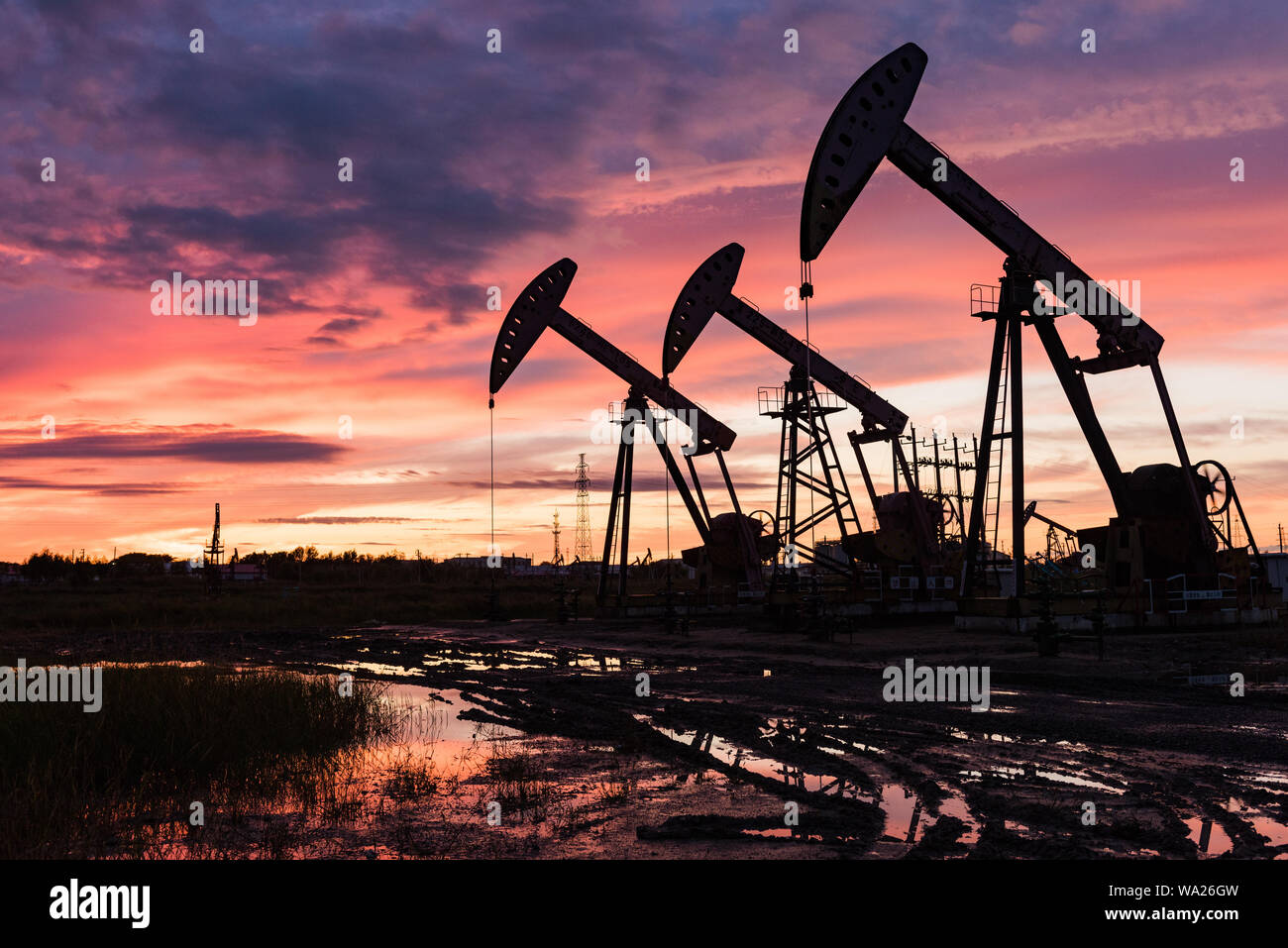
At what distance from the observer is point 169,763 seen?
8555 millimetres

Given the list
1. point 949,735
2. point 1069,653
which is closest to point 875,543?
point 1069,653

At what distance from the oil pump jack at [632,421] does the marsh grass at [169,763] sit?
2023cm

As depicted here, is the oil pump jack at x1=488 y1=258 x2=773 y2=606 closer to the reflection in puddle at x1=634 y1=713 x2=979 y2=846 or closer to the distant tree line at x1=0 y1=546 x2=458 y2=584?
the reflection in puddle at x1=634 y1=713 x2=979 y2=846

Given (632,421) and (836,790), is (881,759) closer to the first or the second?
(836,790)

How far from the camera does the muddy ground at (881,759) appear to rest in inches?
220

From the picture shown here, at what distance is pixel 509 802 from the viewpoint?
22.5ft

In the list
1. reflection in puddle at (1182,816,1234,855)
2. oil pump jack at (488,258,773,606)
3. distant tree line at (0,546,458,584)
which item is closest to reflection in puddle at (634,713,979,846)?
reflection in puddle at (1182,816,1234,855)

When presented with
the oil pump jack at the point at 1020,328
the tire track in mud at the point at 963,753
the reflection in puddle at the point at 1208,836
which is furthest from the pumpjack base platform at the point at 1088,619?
the reflection in puddle at the point at 1208,836

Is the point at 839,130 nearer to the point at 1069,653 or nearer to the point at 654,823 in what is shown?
the point at 1069,653

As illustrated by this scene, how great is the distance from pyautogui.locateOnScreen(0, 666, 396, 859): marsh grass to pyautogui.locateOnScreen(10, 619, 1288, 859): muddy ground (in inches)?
51.7

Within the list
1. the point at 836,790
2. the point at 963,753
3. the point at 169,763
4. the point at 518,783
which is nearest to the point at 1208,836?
the point at 836,790

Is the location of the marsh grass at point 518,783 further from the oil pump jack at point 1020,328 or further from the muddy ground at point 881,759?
the oil pump jack at point 1020,328
